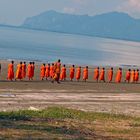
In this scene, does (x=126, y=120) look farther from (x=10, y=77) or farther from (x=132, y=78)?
(x=132, y=78)

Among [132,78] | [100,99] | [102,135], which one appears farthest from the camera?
[132,78]

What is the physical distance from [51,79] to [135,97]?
30.5 feet

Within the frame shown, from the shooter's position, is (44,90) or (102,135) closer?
(102,135)

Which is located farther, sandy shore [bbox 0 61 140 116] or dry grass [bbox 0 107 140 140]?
sandy shore [bbox 0 61 140 116]

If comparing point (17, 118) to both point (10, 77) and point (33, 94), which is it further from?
point (10, 77)

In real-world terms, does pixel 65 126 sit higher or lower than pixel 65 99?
lower

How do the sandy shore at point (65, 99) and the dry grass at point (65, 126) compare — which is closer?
the dry grass at point (65, 126)

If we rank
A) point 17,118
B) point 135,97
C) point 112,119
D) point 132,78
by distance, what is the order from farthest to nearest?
point 132,78
point 135,97
point 112,119
point 17,118

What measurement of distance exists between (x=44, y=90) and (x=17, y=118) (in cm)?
1366

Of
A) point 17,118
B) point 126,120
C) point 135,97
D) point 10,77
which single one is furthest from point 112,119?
point 10,77

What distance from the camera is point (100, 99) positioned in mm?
24688

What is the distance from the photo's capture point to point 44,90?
90.9 ft

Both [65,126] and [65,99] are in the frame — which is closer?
[65,126]

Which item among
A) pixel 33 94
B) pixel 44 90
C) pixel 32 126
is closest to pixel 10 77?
pixel 44 90
